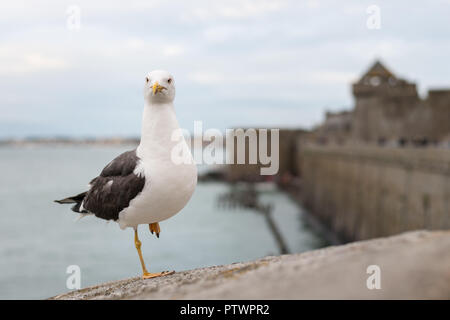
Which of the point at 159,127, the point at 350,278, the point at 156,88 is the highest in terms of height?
the point at 156,88

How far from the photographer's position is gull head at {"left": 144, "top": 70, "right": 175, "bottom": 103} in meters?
3.17

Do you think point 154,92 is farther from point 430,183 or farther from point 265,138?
point 430,183

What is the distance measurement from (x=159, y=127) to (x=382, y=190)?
20.3 metres

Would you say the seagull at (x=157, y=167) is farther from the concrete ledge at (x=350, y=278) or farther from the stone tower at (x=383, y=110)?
the stone tower at (x=383, y=110)

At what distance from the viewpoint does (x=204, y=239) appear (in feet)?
120

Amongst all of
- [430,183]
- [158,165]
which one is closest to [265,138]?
[158,165]

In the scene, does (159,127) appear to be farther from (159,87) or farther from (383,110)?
(383,110)

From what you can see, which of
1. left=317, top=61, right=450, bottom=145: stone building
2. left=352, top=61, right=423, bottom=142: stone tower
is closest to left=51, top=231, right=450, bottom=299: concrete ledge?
left=317, top=61, right=450, bottom=145: stone building

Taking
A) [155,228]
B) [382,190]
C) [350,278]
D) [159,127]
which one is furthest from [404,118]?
[350,278]

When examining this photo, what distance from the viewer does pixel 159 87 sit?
3.19 m

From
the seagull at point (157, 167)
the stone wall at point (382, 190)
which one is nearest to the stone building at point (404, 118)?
the stone wall at point (382, 190)

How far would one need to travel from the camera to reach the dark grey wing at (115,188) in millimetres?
3426

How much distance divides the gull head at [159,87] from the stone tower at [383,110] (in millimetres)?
29127

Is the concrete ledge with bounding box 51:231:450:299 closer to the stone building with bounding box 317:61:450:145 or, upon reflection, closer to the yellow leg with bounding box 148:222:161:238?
the yellow leg with bounding box 148:222:161:238
